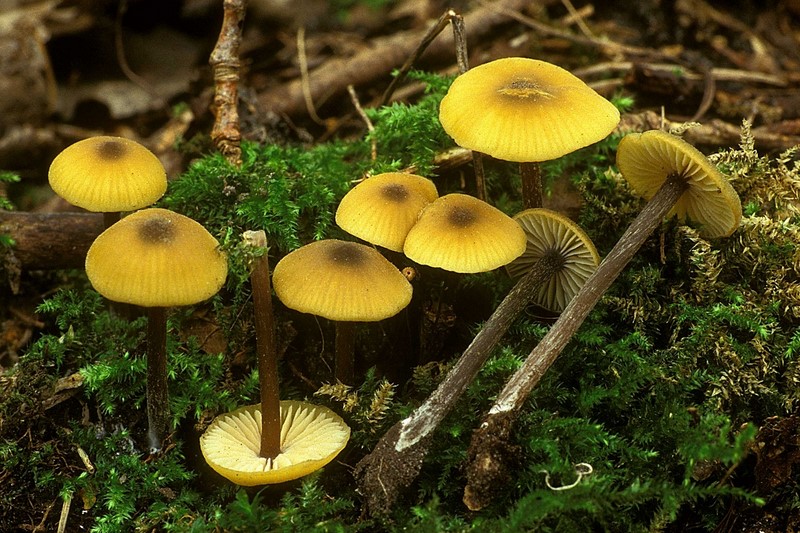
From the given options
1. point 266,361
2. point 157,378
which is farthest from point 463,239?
point 157,378

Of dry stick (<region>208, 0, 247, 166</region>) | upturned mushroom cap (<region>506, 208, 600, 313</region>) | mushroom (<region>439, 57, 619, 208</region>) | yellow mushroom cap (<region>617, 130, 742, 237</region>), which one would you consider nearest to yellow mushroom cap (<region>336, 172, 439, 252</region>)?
mushroom (<region>439, 57, 619, 208</region>)

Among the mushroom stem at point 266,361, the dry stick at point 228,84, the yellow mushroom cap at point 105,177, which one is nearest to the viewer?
the mushroom stem at point 266,361

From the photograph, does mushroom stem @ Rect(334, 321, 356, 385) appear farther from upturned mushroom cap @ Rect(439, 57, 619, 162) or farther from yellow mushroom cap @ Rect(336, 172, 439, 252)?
upturned mushroom cap @ Rect(439, 57, 619, 162)

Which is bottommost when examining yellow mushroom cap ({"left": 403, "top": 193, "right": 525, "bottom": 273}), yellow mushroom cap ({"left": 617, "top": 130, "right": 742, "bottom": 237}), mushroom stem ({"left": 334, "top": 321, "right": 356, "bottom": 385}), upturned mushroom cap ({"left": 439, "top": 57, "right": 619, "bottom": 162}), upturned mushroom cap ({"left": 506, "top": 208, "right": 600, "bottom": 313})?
mushroom stem ({"left": 334, "top": 321, "right": 356, "bottom": 385})

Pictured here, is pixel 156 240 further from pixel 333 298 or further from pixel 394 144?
pixel 394 144

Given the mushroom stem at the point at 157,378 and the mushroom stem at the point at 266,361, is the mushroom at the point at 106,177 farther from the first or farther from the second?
the mushroom stem at the point at 266,361

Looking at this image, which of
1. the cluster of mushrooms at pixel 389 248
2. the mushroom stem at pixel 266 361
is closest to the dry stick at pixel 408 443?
the cluster of mushrooms at pixel 389 248
